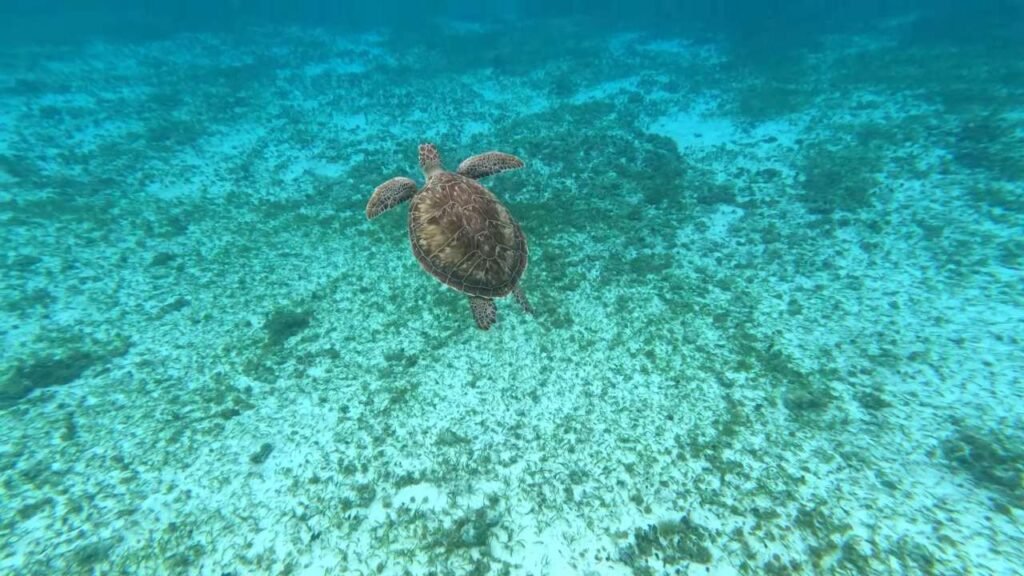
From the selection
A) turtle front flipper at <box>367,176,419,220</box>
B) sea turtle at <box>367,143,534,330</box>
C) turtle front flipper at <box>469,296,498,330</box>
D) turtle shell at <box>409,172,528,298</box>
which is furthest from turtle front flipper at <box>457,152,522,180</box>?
turtle front flipper at <box>469,296,498,330</box>

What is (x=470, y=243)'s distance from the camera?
18.7ft

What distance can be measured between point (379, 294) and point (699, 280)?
19.9ft

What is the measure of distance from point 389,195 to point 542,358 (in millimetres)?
4047

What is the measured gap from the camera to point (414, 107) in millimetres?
15453

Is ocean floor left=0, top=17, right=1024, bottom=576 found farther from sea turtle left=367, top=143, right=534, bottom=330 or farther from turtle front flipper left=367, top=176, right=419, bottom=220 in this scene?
turtle front flipper left=367, top=176, right=419, bottom=220

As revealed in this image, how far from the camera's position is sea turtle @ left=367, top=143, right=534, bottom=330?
5691 millimetres

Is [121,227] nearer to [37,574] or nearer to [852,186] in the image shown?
[37,574]

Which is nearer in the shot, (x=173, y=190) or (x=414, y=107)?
(x=173, y=190)

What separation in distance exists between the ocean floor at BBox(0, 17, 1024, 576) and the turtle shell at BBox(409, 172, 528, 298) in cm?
120

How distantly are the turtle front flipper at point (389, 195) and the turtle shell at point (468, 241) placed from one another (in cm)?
103

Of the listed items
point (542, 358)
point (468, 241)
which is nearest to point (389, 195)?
point (468, 241)

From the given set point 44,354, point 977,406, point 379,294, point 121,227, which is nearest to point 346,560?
point 379,294

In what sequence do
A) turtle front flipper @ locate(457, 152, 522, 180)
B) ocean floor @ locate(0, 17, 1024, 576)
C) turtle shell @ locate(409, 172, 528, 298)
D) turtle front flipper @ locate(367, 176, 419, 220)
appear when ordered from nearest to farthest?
ocean floor @ locate(0, 17, 1024, 576) → turtle shell @ locate(409, 172, 528, 298) → turtle front flipper @ locate(367, 176, 419, 220) → turtle front flipper @ locate(457, 152, 522, 180)

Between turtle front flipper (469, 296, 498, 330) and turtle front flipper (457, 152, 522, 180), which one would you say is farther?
turtle front flipper (457, 152, 522, 180)
